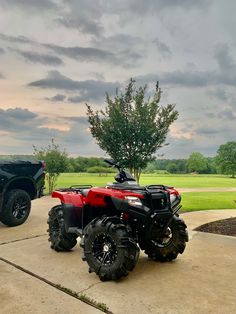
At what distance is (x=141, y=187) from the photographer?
4672mm

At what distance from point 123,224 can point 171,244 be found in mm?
1098

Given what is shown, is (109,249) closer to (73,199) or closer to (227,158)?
(73,199)

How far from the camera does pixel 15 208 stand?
27.1ft

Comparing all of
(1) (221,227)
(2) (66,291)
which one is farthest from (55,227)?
(1) (221,227)

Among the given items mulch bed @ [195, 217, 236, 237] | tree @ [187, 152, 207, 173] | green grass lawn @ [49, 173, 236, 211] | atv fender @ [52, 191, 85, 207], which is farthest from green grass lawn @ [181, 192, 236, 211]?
tree @ [187, 152, 207, 173]

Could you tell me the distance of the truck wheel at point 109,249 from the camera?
417 centimetres

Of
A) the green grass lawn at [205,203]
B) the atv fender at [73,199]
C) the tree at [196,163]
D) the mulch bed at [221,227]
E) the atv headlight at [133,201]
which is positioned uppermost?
the tree at [196,163]

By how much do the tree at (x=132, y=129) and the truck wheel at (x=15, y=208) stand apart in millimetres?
5047

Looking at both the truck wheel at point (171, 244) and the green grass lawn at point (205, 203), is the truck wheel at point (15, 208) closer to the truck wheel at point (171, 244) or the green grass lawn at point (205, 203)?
the truck wheel at point (171, 244)

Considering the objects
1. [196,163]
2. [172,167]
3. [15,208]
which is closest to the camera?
[15,208]

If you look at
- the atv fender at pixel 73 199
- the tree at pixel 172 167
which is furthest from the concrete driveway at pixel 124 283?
the tree at pixel 172 167

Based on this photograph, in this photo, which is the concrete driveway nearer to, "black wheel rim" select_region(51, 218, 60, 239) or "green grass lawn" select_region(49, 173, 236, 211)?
"black wheel rim" select_region(51, 218, 60, 239)

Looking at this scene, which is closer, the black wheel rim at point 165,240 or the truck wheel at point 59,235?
the black wheel rim at point 165,240

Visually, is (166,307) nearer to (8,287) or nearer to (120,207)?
(120,207)
